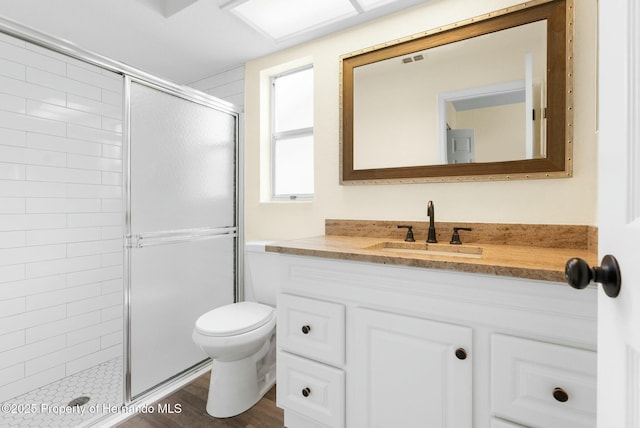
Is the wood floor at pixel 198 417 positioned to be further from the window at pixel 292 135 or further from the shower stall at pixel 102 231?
the window at pixel 292 135

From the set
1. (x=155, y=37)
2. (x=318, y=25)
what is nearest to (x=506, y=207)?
(x=318, y=25)

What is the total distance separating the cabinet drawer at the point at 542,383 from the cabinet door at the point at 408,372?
0.09 metres

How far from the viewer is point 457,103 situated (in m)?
1.54

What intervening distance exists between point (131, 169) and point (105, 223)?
0.91m

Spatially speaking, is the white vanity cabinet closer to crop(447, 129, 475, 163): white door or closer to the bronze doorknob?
the bronze doorknob

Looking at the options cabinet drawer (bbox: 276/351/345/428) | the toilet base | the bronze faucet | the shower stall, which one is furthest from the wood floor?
the bronze faucet

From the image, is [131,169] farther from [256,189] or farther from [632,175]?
[632,175]

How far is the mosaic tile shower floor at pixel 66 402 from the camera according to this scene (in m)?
1.55

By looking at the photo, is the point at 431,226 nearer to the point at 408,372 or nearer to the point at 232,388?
the point at 408,372

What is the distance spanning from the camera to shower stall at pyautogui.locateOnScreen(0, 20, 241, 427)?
65.6 inches

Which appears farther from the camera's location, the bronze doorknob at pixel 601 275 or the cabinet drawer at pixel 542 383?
the cabinet drawer at pixel 542 383

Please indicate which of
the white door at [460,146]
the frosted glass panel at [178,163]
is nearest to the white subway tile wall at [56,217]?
the frosted glass panel at [178,163]

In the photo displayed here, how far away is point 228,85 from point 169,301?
175 cm

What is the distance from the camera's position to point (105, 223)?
2.25 m
